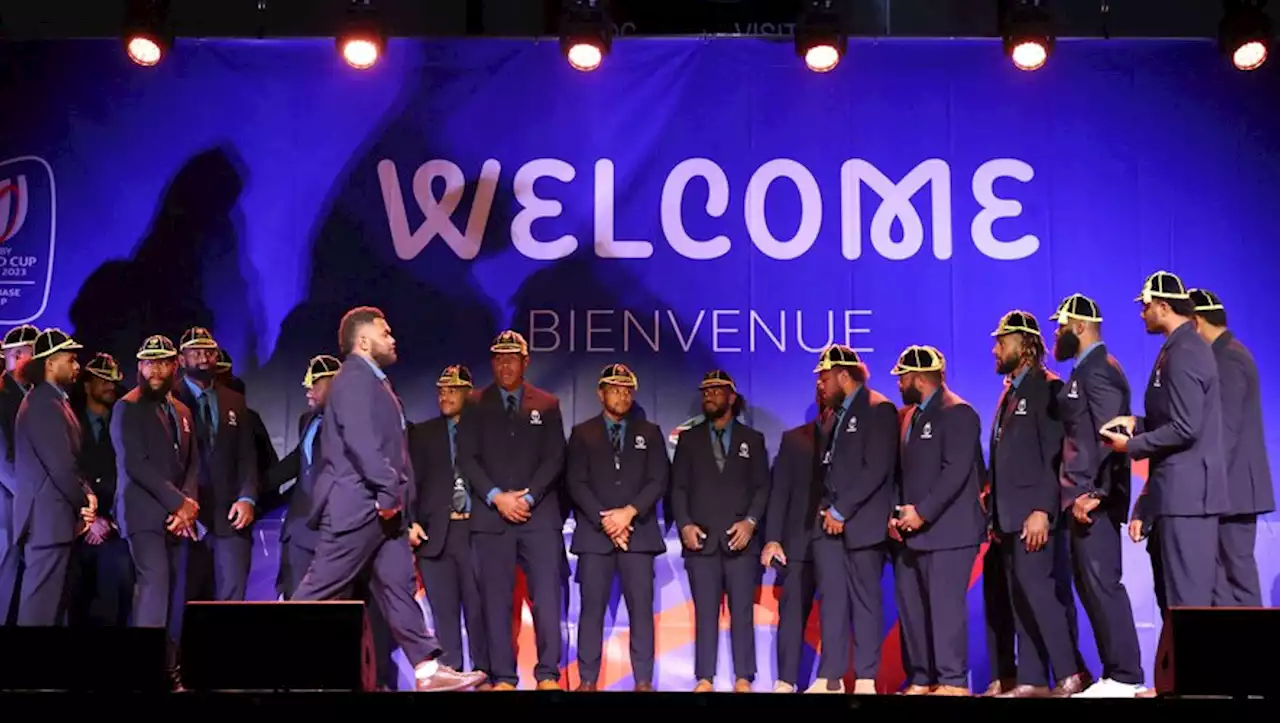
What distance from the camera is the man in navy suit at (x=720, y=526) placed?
27.9 ft

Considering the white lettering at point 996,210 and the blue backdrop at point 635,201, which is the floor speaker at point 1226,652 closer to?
the blue backdrop at point 635,201

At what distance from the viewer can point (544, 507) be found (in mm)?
8594

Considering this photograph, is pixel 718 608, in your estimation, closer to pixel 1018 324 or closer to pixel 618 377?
pixel 618 377

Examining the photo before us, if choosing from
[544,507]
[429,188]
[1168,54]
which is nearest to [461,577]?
[544,507]

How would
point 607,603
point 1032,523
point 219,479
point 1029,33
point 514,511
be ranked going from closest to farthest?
point 1032,523, point 514,511, point 607,603, point 219,479, point 1029,33

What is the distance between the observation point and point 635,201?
955cm

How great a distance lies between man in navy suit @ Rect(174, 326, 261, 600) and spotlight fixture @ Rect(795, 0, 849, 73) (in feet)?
13.7

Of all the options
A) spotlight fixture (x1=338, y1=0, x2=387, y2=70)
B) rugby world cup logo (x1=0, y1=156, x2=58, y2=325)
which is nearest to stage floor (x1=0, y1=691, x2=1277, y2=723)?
rugby world cup logo (x1=0, y1=156, x2=58, y2=325)

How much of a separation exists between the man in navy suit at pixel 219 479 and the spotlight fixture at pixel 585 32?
293 centimetres

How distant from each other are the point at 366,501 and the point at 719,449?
2.45 meters

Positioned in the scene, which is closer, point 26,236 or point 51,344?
point 51,344

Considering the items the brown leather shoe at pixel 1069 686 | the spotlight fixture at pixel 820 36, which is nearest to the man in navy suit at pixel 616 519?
the brown leather shoe at pixel 1069 686

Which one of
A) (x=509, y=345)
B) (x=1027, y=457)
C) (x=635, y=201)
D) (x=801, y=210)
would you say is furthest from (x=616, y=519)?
(x=801, y=210)

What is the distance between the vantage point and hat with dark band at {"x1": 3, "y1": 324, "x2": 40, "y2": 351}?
8.85m
